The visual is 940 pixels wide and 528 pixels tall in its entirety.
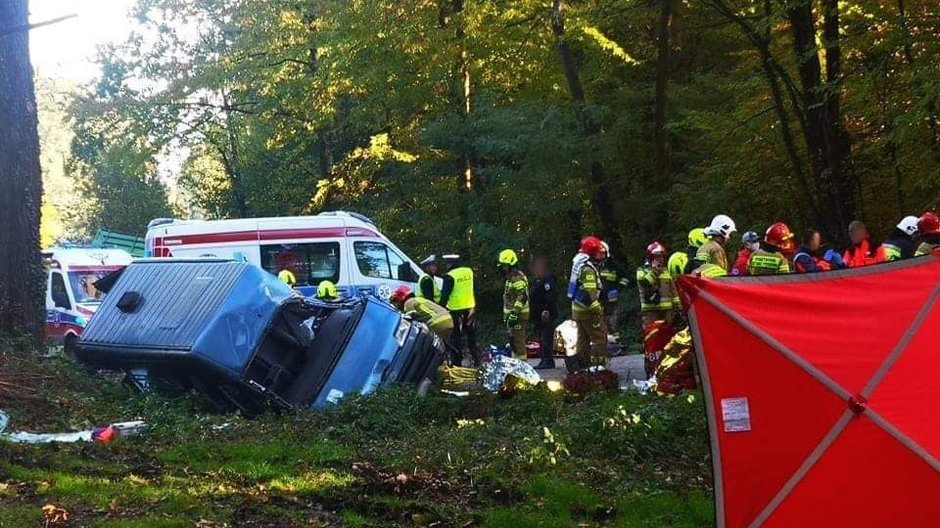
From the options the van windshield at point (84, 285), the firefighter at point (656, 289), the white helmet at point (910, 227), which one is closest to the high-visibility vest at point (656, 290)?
the firefighter at point (656, 289)

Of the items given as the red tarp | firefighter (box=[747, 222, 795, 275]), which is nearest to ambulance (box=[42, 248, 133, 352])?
firefighter (box=[747, 222, 795, 275])

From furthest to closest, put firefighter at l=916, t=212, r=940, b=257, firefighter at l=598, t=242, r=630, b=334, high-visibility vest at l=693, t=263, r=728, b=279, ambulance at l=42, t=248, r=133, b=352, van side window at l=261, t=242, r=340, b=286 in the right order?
ambulance at l=42, t=248, r=133, b=352 < van side window at l=261, t=242, r=340, b=286 < firefighter at l=598, t=242, r=630, b=334 < firefighter at l=916, t=212, r=940, b=257 < high-visibility vest at l=693, t=263, r=728, b=279

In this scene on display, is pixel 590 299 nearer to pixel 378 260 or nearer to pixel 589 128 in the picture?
pixel 378 260

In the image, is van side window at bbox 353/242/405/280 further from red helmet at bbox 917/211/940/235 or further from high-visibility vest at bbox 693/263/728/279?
red helmet at bbox 917/211/940/235

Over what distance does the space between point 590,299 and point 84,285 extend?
517 inches

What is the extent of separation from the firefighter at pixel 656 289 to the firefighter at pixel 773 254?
2.58 metres

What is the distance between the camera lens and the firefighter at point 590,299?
37.7 feet

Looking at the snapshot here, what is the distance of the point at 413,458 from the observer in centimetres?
697

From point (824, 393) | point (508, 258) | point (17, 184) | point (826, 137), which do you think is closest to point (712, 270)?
point (508, 258)

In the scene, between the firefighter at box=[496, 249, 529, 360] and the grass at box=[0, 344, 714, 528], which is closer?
the grass at box=[0, 344, 714, 528]

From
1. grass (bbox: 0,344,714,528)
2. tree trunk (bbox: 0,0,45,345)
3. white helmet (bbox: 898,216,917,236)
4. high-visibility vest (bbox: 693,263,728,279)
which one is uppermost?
tree trunk (bbox: 0,0,45,345)

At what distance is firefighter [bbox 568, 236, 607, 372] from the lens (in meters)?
11.5

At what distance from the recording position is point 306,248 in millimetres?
18719

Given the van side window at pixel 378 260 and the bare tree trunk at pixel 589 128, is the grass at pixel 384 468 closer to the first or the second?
the van side window at pixel 378 260
